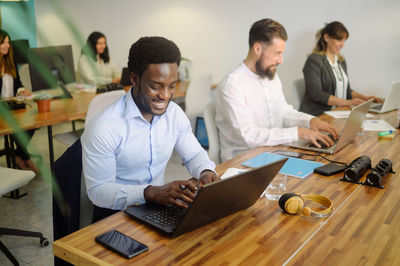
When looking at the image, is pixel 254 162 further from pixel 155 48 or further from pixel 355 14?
pixel 355 14

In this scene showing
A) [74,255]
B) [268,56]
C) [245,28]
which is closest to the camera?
[74,255]

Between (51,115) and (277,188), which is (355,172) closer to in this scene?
(277,188)

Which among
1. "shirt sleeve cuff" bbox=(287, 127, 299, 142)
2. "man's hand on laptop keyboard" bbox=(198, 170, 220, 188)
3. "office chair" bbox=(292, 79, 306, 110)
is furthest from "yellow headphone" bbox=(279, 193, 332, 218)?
"office chair" bbox=(292, 79, 306, 110)

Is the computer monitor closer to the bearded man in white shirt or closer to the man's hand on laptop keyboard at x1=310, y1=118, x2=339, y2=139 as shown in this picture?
the bearded man in white shirt

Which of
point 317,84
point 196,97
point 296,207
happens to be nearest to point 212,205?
point 296,207

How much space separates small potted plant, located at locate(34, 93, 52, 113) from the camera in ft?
10.3

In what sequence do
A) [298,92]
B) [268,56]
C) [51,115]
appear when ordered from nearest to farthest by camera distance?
[268,56], [51,115], [298,92]

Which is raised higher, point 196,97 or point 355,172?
point 355,172

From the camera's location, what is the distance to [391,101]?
3.01 m

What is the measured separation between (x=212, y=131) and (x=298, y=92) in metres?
1.53

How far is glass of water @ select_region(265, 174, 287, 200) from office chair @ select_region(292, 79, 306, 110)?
208cm

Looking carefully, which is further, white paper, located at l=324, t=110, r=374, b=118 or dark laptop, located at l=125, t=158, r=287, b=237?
white paper, located at l=324, t=110, r=374, b=118

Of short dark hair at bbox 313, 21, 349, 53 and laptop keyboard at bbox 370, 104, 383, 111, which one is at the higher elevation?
short dark hair at bbox 313, 21, 349, 53

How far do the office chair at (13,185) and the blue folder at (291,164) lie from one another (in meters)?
1.30
